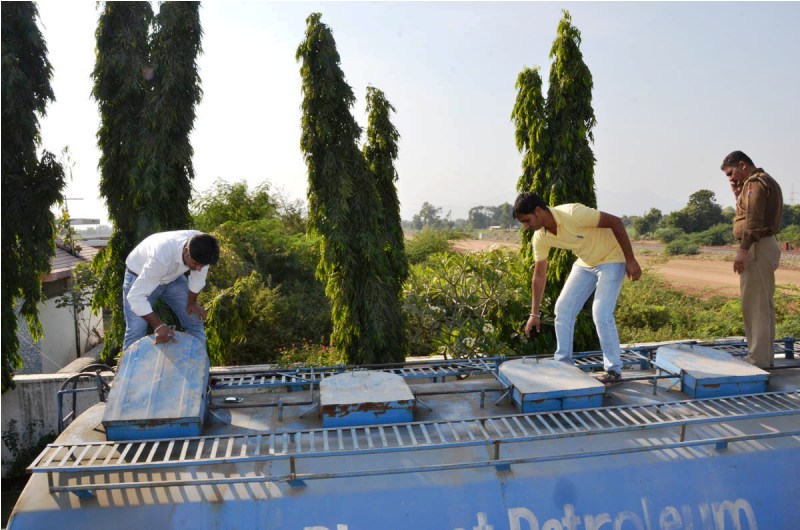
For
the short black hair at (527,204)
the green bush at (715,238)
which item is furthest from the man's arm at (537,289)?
the green bush at (715,238)

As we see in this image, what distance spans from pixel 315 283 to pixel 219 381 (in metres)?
9.48

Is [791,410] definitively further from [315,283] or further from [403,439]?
[315,283]

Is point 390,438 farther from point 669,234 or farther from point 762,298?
point 669,234

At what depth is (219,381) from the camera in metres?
4.56

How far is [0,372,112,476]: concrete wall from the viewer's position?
7844 millimetres

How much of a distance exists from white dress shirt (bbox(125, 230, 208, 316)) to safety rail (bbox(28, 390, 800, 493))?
1161 mm

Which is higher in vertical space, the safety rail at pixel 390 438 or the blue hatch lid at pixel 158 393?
the blue hatch lid at pixel 158 393

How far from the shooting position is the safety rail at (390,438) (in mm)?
2994

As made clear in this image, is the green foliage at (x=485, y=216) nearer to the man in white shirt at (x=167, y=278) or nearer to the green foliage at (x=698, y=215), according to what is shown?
the green foliage at (x=698, y=215)

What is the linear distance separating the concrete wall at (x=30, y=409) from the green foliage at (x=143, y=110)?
4.28 ft

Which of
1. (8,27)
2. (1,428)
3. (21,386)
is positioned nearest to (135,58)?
(8,27)

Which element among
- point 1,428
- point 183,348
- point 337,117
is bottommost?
point 1,428

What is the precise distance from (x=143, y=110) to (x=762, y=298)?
7.19 meters

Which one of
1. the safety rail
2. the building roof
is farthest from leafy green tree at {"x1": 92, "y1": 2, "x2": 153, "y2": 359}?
the safety rail
